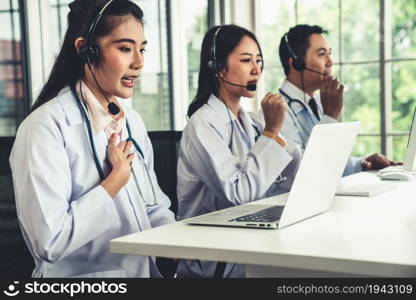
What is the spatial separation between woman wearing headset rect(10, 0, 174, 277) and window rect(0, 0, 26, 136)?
99cm

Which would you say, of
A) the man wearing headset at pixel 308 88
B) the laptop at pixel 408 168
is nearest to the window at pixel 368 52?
the man wearing headset at pixel 308 88

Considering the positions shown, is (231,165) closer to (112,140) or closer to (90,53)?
(112,140)

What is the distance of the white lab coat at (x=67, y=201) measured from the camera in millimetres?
1313

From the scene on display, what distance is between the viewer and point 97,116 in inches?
59.5

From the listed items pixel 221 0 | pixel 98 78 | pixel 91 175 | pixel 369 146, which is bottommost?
pixel 369 146

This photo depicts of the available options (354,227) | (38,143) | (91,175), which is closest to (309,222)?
(354,227)

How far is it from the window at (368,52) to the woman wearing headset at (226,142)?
206cm

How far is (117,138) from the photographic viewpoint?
5.11 ft

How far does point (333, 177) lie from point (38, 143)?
0.71m

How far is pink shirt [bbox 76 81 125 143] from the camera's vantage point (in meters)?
1.50

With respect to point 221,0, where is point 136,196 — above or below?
below

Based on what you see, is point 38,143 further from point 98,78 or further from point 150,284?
point 150,284

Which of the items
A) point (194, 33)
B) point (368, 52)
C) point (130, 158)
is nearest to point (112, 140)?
point (130, 158)

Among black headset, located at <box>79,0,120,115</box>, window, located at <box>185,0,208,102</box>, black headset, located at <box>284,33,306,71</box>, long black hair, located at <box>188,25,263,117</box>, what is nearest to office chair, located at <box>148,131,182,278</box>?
long black hair, located at <box>188,25,263,117</box>
